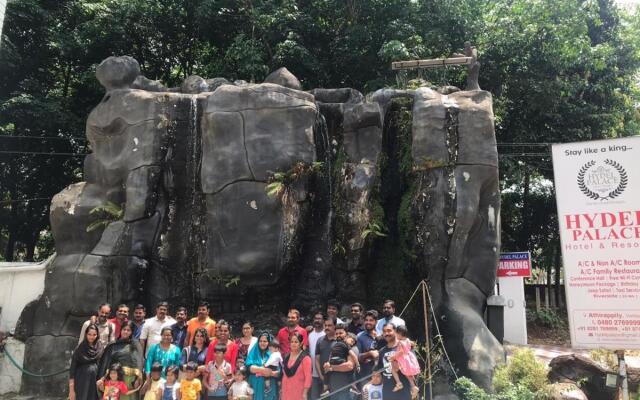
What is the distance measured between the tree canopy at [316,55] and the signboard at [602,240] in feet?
28.3

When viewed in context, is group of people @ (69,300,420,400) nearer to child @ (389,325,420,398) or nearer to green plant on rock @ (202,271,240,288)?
child @ (389,325,420,398)

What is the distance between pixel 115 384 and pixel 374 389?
298cm

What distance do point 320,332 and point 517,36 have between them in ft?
41.5

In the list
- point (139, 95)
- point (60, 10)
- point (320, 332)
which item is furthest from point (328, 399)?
point (60, 10)

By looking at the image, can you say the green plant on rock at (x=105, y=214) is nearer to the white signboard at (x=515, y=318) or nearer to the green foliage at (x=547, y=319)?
the white signboard at (x=515, y=318)

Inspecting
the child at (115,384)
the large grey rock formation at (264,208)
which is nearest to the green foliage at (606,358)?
the large grey rock formation at (264,208)

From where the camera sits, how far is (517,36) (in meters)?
16.0

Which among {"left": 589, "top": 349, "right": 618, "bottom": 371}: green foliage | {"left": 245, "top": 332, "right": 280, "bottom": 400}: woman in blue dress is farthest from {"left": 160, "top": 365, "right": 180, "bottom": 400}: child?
{"left": 589, "top": 349, "right": 618, "bottom": 371}: green foliage

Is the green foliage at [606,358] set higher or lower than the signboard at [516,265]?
lower

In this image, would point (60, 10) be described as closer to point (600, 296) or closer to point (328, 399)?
point (328, 399)

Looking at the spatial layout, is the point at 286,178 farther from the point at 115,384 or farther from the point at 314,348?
the point at 115,384

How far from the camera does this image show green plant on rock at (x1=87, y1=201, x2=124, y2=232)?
9.66m

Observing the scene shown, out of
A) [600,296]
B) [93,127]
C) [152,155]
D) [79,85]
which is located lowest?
[600,296]

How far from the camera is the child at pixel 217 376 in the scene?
623cm
